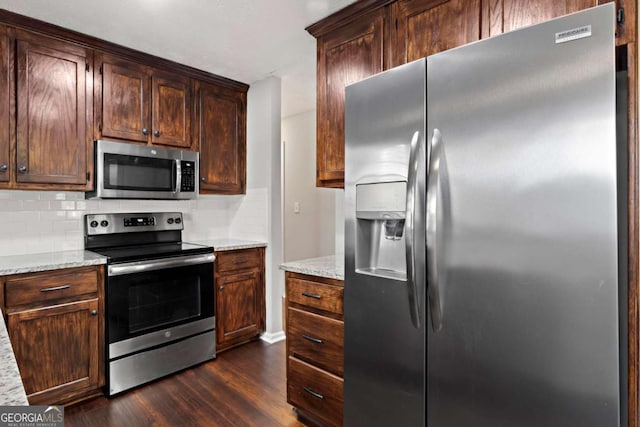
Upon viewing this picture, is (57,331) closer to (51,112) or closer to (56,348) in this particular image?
(56,348)

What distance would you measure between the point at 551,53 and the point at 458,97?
290 mm

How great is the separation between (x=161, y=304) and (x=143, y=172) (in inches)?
40.5

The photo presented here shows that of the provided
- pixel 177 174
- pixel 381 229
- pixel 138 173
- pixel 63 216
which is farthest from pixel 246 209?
pixel 381 229

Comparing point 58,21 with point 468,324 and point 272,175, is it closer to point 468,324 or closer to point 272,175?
point 272,175

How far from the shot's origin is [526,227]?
113 centimetres

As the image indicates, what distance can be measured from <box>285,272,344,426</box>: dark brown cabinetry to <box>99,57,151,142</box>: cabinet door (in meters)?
1.76

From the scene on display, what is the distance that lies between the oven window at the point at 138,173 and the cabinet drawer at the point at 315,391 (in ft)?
5.76

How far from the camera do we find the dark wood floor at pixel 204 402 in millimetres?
2141

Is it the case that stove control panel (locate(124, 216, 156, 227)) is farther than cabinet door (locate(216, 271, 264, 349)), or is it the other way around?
cabinet door (locate(216, 271, 264, 349))

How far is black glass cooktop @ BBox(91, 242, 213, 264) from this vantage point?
2474 millimetres

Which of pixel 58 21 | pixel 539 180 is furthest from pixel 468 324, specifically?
pixel 58 21

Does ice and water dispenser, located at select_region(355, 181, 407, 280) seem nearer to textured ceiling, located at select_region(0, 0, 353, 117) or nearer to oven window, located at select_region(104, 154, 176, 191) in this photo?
textured ceiling, located at select_region(0, 0, 353, 117)

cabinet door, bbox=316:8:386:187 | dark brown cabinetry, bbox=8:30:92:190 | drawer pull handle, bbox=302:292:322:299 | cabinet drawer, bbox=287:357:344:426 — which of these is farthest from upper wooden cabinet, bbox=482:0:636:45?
dark brown cabinetry, bbox=8:30:92:190

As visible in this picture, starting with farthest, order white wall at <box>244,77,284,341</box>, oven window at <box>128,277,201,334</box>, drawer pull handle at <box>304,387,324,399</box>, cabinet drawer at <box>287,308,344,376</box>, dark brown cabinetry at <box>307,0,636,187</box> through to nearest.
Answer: white wall at <box>244,77,284,341</box>, oven window at <box>128,277,201,334</box>, drawer pull handle at <box>304,387,324,399</box>, cabinet drawer at <box>287,308,344,376</box>, dark brown cabinetry at <box>307,0,636,187</box>
